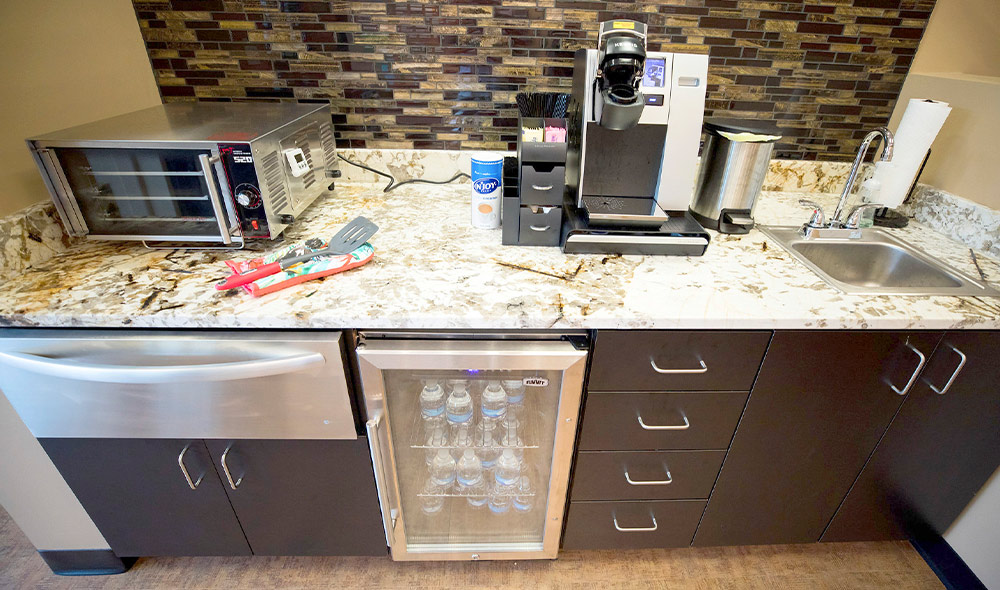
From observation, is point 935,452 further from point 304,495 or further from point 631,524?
point 304,495

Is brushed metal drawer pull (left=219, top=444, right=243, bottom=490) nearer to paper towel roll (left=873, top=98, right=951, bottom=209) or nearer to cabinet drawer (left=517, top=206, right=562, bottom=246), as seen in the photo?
cabinet drawer (left=517, top=206, right=562, bottom=246)

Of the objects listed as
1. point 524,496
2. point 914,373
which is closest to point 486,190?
point 524,496

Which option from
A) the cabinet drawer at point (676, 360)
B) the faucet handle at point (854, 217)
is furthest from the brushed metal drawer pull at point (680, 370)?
the faucet handle at point (854, 217)

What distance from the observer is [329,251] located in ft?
3.66

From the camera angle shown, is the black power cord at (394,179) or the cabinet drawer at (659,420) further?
the black power cord at (394,179)

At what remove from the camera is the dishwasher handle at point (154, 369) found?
878mm

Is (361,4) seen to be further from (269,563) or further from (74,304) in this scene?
(269,563)

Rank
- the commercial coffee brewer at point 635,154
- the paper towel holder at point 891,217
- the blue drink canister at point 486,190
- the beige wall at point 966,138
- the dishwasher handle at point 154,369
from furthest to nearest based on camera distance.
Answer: the paper towel holder at point 891,217 → the beige wall at point 966,138 → the blue drink canister at point 486,190 → the commercial coffee brewer at point 635,154 → the dishwasher handle at point 154,369

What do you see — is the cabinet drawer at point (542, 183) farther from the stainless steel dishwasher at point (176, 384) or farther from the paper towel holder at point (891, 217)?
the paper towel holder at point (891, 217)

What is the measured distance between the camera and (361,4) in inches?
54.6

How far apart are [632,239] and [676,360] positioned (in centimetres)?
33

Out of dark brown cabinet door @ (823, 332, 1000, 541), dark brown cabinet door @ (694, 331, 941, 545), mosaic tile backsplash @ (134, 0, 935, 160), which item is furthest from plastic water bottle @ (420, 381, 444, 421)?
dark brown cabinet door @ (823, 332, 1000, 541)

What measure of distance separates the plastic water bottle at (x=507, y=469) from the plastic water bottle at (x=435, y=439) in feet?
0.54

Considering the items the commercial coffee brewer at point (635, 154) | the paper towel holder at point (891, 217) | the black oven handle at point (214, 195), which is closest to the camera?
the black oven handle at point (214, 195)
